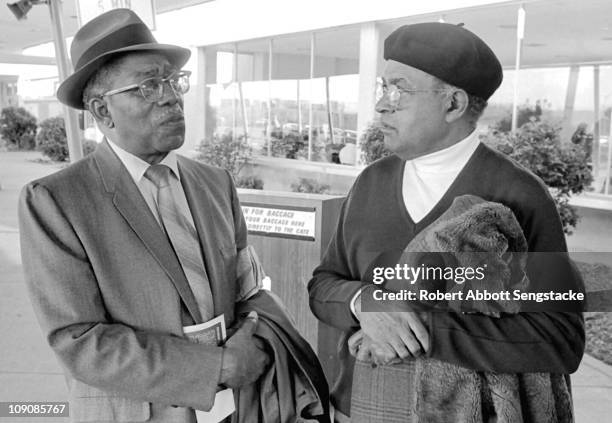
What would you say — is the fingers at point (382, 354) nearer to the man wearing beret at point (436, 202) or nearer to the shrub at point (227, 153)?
the man wearing beret at point (436, 202)

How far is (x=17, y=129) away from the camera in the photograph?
95.6 feet

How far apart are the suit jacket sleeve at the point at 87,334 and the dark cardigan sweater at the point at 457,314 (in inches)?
15.3

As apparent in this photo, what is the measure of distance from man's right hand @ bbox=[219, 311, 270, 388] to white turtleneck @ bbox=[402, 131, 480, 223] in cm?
59

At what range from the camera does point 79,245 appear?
169 cm

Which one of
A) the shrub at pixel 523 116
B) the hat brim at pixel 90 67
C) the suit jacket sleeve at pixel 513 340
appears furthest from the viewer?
the shrub at pixel 523 116

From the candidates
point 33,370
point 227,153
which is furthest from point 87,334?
point 227,153

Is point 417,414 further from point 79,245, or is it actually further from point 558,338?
point 79,245

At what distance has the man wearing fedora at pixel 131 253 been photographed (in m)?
1.66

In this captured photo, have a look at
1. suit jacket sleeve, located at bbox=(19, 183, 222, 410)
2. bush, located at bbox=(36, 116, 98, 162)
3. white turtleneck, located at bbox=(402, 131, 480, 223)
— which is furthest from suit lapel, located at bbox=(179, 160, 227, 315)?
bush, located at bbox=(36, 116, 98, 162)

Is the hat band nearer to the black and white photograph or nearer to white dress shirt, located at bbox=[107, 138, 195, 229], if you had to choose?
the black and white photograph

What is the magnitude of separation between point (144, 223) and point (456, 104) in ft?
2.88

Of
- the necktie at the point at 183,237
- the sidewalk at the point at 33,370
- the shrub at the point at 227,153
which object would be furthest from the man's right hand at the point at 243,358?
the shrub at the point at 227,153

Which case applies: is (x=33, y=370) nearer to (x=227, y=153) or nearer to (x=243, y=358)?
(x=243, y=358)

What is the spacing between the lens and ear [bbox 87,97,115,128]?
190 centimetres
